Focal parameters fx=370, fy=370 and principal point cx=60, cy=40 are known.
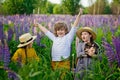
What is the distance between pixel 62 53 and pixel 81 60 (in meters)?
0.55

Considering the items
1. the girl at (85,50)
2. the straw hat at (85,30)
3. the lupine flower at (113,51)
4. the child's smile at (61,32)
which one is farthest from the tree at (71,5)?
the lupine flower at (113,51)

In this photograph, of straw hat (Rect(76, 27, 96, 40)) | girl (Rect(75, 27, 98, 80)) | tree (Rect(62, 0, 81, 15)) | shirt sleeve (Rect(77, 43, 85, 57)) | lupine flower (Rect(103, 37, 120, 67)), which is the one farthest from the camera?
tree (Rect(62, 0, 81, 15))

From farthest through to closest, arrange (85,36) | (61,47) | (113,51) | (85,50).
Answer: (61,47)
(85,36)
(85,50)
(113,51)

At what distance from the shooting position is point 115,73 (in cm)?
367

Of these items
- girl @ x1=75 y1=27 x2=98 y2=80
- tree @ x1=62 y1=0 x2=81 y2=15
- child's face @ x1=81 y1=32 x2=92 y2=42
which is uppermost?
tree @ x1=62 y1=0 x2=81 y2=15

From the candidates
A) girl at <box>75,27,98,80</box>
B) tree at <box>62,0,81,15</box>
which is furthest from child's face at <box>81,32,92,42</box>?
tree at <box>62,0,81,15</box>

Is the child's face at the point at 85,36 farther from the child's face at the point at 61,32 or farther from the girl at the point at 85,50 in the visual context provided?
the child's face at the point at 61,32

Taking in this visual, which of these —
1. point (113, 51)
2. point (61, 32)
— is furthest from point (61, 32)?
point (113, 51)

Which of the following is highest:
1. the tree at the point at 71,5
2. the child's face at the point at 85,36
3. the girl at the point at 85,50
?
the tree at the point at 71,5

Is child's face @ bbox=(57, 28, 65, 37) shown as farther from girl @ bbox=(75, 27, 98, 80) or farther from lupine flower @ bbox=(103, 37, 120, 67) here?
lupine flower @ bbox=(103, 37, 120, 67)

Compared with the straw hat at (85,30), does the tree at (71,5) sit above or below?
above

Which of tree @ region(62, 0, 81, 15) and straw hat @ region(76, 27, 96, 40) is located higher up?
tree @ region(62, 0, 81, 15)

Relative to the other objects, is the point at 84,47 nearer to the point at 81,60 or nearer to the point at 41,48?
the point at 81,60

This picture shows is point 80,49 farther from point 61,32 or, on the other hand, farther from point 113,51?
point 113,51
